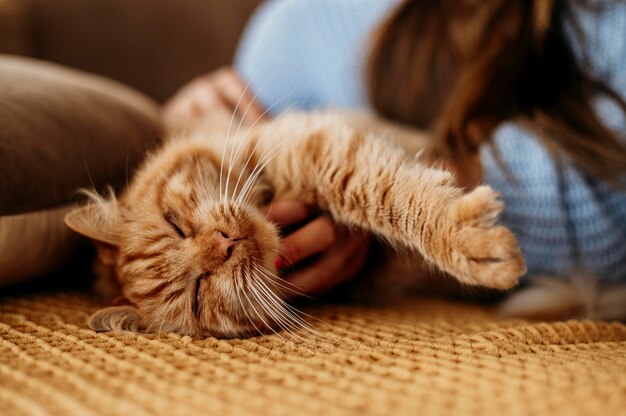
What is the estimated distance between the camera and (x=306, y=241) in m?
1.18

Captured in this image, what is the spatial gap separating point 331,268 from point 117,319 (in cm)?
48

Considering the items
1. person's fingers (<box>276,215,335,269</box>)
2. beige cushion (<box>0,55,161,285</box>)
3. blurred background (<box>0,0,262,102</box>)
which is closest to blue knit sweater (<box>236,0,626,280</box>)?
person's fingers (<box>276,215,335,269</box>)

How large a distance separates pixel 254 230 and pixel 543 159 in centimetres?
77

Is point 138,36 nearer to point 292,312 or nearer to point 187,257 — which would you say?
point 187,257

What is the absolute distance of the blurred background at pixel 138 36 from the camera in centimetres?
245

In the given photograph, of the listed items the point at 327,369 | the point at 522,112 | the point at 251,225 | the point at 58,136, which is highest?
the point at 522,112

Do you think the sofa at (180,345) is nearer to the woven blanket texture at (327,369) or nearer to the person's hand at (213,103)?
the woven blanket texture at (327,369)

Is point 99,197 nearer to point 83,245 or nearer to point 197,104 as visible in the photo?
point 83,245

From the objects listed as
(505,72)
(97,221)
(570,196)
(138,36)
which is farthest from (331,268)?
(138,36)

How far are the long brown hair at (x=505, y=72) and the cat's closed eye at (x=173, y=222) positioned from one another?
720mm

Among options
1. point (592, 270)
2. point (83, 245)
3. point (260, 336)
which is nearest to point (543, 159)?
point (592, 270)

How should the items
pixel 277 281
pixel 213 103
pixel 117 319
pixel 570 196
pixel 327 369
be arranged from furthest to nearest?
1. pixel 213 103
2. pixel 570 196
3. pixel 277 281
4. pixel 117 319
5. pixel 327 369

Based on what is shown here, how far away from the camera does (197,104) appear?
2.03 metres

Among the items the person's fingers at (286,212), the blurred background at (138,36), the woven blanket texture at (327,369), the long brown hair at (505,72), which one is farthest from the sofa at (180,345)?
the blurred background at (138,36)
